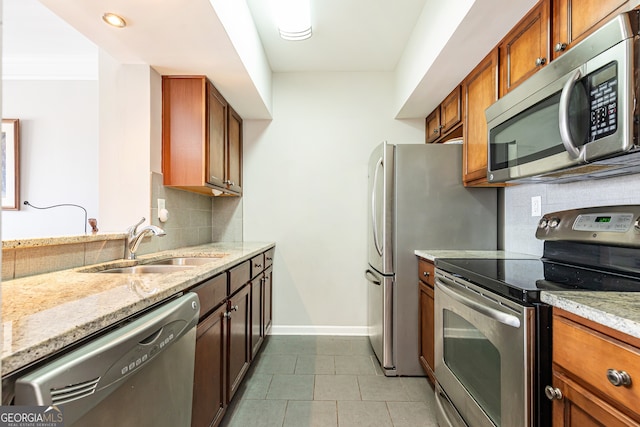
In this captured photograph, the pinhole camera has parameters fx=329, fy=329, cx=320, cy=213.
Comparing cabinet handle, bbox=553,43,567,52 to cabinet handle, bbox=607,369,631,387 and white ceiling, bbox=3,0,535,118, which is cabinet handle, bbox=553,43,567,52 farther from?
cabinet handle, bbox=607,369,631,387

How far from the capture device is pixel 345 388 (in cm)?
213

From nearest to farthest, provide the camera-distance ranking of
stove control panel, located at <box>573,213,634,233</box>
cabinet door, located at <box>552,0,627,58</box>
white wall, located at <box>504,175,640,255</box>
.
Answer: cabinet door, located at <box>552,0,627,58</box>
stove control panel, located at <box>573,213,634,233</box>
white wall, located at <box>504,175,640,255</box>

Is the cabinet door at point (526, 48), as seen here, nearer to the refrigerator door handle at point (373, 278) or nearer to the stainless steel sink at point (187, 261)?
the refrigerator door handle at point (373, 278)

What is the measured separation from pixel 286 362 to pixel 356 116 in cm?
224

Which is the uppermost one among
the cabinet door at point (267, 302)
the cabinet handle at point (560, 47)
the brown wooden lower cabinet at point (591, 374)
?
the cabinet handle at point (560, 47)

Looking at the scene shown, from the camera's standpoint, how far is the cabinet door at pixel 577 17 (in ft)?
3.75

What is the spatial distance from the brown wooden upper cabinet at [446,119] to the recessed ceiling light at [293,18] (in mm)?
1160

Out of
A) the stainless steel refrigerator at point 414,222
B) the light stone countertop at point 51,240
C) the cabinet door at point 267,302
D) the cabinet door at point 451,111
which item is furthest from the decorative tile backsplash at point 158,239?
the cabinet door at point 451,111

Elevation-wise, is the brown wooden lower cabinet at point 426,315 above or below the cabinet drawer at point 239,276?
below

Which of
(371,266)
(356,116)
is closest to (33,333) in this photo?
(371,266)

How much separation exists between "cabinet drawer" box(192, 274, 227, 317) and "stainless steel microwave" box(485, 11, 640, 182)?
1.45 metres

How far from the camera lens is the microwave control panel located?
1.00 meters

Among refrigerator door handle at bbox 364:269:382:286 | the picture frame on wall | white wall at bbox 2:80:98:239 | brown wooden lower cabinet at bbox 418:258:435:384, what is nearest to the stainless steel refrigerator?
brown wooden lower cabinet at bbox 418:258:435:384

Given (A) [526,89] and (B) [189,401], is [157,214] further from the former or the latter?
(A) [526,89]
